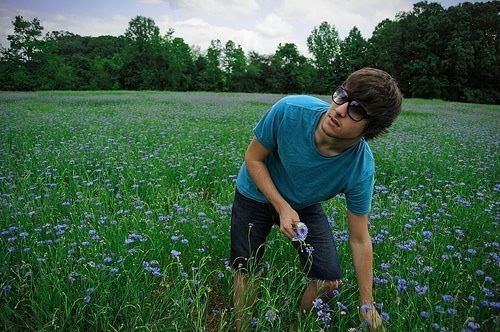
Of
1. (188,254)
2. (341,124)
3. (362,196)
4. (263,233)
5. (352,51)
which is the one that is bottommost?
(188,254)

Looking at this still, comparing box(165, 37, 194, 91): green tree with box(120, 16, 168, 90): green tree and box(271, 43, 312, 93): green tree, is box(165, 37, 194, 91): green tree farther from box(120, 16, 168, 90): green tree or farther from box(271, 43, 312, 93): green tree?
box(271, 43, 312, 93): green tree

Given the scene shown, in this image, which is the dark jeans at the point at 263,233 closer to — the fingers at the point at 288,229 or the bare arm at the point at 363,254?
the bare arm at the point at 363,254

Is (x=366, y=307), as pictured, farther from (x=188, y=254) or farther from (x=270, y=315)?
(x=188, y=254)

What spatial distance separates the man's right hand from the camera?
178 centimetres

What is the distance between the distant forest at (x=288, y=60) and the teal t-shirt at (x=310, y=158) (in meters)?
45.3

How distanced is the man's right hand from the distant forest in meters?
45.5

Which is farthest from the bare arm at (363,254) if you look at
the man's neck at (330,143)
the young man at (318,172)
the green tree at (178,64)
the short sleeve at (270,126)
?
the green tree at (178,64)

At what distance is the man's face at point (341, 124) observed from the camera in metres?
1.70

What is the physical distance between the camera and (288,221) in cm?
180

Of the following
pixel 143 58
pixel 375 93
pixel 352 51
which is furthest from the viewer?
pixel 143 58

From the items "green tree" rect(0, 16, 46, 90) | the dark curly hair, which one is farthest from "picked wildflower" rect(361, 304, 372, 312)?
"green tree" rect(0, 16, 46, 90)

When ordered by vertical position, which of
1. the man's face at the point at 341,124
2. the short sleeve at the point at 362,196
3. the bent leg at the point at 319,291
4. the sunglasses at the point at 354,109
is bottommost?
the bent leg at the point at 319,291

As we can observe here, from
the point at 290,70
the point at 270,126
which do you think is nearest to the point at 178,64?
the point at 290,70

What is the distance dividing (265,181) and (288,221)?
0.94 feet
